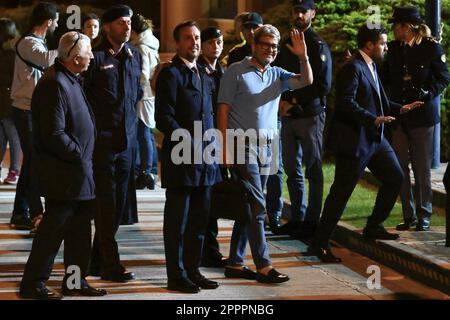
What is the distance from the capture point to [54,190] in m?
9.02

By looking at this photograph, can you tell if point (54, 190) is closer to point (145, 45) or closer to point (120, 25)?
point (120, 25)

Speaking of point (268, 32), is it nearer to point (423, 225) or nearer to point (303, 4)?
point (303, 4)

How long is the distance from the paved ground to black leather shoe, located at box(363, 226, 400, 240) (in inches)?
8.5

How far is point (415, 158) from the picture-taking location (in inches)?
474

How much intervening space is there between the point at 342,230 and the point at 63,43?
3.86m

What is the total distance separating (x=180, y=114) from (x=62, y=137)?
1.00m

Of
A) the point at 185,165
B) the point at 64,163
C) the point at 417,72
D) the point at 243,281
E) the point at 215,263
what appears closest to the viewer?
the point at 64,163

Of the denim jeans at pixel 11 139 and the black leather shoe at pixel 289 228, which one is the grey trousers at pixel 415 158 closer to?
the black leather shoe at pixel 289 228

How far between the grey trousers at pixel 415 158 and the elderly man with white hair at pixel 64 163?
148 inches

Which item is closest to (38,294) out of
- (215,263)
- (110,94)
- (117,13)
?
(110,94)

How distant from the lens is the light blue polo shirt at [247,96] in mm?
9859
